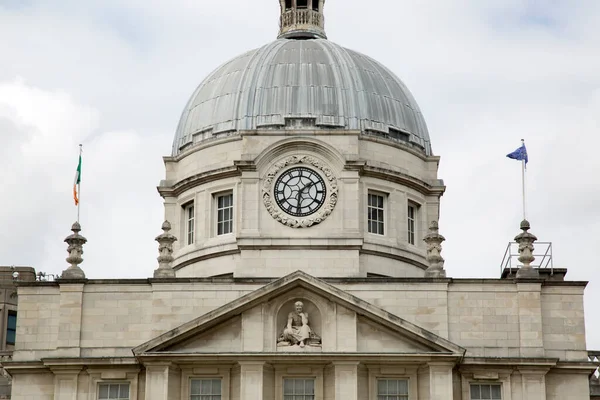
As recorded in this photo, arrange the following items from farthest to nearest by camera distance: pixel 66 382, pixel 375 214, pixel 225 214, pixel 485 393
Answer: pixel 225 214
pixel 375 214
pixel 66 382
pixel 485 393

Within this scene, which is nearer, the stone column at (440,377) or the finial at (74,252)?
the stone column at (440,377)

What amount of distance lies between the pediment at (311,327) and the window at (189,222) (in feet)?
32.8

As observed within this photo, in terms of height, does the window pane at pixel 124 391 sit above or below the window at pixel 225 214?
below

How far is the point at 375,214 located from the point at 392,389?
11.0m

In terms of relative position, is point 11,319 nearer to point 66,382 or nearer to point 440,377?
point 66,382

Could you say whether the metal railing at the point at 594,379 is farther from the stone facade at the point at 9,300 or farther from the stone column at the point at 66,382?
the stone facade at the point at 9,300

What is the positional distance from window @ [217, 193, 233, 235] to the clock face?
2.39 m

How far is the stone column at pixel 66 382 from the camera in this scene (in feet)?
249

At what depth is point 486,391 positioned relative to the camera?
2985 inches

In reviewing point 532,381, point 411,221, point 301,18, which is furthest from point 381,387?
point 301,18

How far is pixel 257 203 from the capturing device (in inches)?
3258

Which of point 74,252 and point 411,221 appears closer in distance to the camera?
point 74,252

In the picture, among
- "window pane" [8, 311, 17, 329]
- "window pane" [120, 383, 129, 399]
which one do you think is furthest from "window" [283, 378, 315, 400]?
"window pane" [8, 311, 17, 329]

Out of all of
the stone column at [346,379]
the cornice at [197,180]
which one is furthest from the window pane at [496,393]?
the cornice at [197,180]
